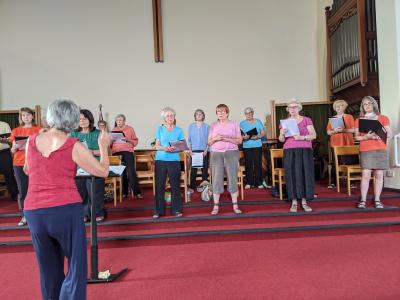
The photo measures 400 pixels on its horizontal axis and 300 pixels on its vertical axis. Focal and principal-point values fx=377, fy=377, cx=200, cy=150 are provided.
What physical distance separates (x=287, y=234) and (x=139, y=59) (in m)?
5.13

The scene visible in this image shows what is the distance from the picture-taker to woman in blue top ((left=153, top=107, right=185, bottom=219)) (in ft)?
14.0

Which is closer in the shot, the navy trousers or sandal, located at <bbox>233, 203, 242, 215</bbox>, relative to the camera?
the navy trousers

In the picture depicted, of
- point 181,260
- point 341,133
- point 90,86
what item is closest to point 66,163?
point 181,260

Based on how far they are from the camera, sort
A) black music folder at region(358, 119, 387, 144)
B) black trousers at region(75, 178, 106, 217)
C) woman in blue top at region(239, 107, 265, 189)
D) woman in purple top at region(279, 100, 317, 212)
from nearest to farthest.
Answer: black trousers at region(75, 178, 106, 217) → black music folder at region(358, 119, 387, 144) → woman in purple top at region(279, 100, 317, 212) → woman in blue top at region(239, 107, 265, 189)

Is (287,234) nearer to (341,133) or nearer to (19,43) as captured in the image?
(341,133)

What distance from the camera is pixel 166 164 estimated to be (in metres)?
4.27

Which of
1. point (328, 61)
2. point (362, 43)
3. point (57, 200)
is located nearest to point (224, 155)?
point (57, 200)

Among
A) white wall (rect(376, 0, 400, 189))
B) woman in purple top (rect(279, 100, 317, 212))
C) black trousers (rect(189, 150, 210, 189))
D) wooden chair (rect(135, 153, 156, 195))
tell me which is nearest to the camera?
woman in purple top (rect(279, 100, 317, 212))

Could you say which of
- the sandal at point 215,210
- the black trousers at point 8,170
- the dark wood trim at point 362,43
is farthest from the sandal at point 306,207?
the black trousers at point 8,170

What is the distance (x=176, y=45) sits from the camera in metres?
7.75

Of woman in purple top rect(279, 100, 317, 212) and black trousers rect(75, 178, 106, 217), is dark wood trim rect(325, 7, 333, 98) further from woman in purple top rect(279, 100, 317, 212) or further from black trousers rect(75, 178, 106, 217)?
black trousers rect(75, 178, 106, 217)

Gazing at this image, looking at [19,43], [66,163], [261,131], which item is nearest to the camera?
[66,163]

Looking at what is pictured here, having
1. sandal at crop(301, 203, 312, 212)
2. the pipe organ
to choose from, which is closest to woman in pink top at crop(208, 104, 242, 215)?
sandal at crop(301, 203, 312, 212)

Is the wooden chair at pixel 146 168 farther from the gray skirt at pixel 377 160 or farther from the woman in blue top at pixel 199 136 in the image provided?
the gray skirt at pixel 377 160
